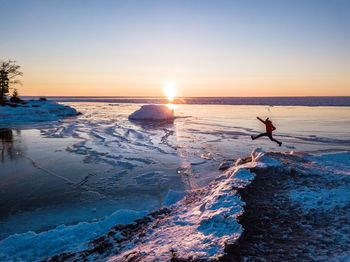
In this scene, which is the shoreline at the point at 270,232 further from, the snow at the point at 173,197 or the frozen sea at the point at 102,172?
the frozen sea at the point at 102,172

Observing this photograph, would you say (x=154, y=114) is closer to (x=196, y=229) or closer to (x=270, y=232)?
(x=196, y=229)

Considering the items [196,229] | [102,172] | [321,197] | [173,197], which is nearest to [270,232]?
[196,229]

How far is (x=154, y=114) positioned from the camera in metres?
25.9

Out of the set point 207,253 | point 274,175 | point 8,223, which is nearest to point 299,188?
point 274,175

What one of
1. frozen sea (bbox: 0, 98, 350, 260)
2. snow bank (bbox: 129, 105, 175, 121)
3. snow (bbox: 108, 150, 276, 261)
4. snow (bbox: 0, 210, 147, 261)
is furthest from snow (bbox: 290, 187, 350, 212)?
snow bank (bbox: 129, 105, 175, 121)

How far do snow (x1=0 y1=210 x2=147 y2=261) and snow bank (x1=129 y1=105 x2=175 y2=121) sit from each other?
2142cm

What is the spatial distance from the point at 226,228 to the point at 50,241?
320 centimetres

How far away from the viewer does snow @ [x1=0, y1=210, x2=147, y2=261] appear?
345cm

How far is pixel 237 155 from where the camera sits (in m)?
9.33

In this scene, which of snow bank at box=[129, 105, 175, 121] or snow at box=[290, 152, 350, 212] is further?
snow bank at box=[129, 105, 175, 121]

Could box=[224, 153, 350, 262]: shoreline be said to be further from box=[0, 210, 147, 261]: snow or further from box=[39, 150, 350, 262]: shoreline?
box=[0, 210, 147, 261]: snow

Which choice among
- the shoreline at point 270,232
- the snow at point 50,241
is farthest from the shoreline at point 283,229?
the snow at point 50,241

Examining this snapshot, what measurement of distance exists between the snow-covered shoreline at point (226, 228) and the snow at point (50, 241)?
0.06 feet

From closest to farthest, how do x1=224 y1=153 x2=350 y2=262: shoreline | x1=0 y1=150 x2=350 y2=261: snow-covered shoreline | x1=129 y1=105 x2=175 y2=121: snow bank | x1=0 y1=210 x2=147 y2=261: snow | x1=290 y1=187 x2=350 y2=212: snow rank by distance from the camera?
x1=224 y1=153 x2=350 y2=262: shoreline < x1=0 y1=150 x2=350 y2=261: snow-covered shoreline < x1=0 y1=210 x2=147 y2=261: snow < x1=290 y1=187 x2=350 y2=212: snow < x1=129 y1=105 x2=175 y2=121: snow bank
